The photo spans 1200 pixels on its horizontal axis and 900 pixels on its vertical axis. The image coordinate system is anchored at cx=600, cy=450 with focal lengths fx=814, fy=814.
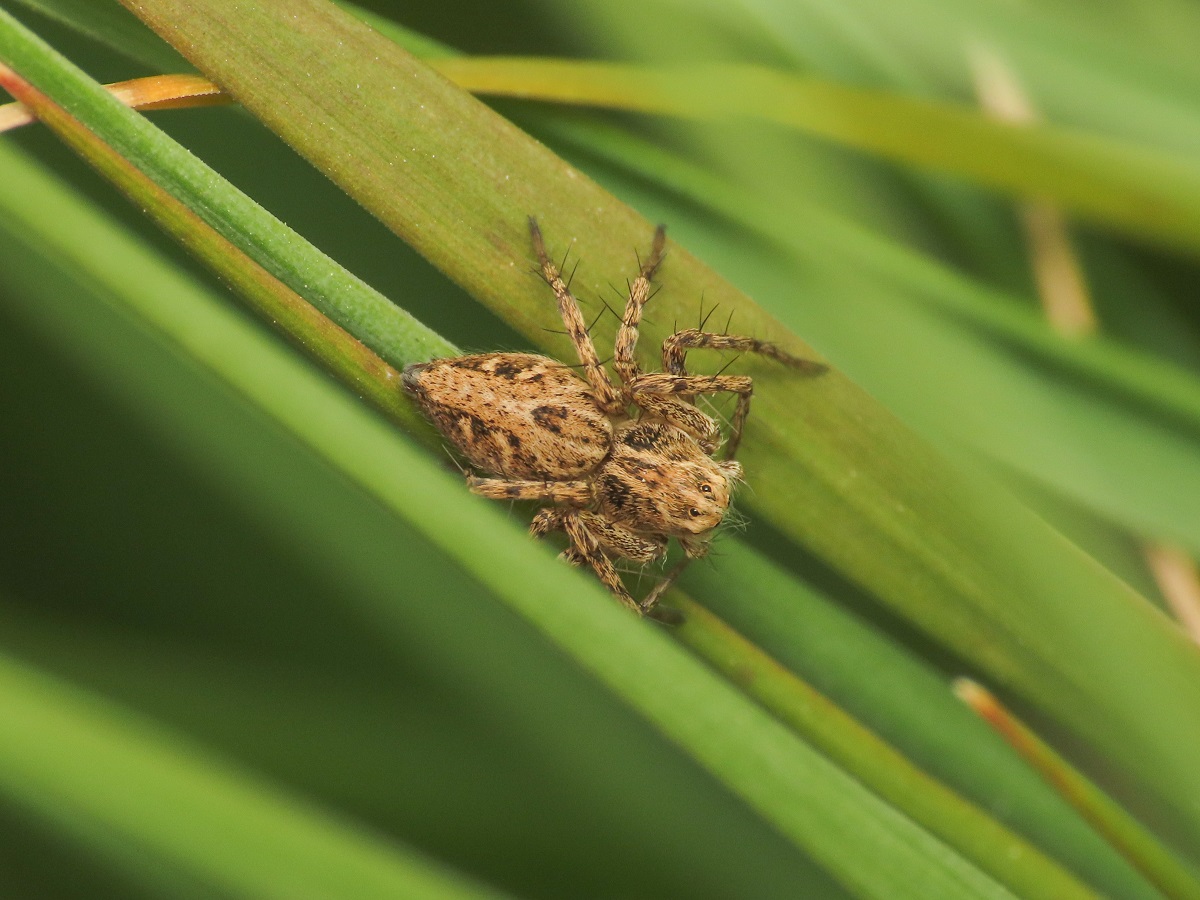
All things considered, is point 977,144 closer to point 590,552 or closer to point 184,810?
point 590,552

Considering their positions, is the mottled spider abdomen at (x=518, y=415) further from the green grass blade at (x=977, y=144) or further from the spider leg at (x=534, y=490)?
the green grass blade at (x=977, y=144)

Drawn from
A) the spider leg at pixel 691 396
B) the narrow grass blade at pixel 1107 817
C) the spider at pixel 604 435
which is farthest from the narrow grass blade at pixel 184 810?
the spider leg at pixel 691 396

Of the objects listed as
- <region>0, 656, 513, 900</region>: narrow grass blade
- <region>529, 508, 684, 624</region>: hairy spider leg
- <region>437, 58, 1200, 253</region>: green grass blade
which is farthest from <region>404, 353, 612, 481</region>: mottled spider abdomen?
<region>0, 656, 513, 900</region>: narrow grass blade

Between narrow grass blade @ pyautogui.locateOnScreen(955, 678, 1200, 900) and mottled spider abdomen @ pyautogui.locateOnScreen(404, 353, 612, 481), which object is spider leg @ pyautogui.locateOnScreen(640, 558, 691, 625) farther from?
narrow grass blade @ pyautogui.locateOnScreen(955, 678, 1200, 900)

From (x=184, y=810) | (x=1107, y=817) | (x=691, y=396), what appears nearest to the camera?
(x=184, y=810)

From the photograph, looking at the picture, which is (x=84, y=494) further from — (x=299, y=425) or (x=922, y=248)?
(x=922, y=248)

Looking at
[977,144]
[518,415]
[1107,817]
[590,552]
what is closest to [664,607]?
[590,552]

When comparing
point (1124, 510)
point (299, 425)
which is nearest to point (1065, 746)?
point (1124, 510)
